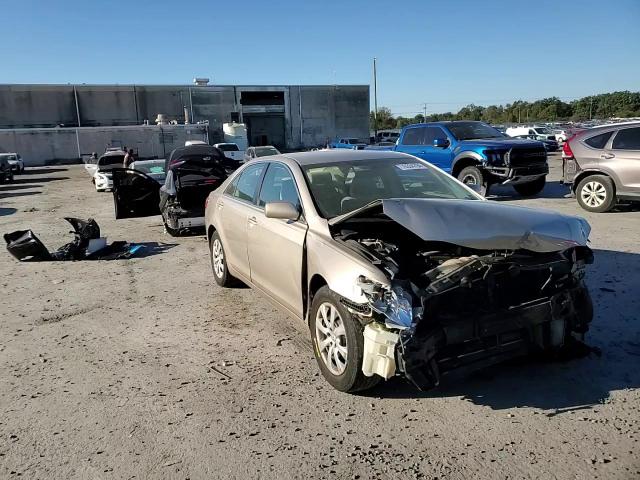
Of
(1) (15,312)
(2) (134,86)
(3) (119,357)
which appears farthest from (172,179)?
(2) (134,86)

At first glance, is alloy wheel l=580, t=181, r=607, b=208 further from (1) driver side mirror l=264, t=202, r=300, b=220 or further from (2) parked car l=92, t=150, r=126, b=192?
(2) parked car l=92, t=150, r=126, b=192

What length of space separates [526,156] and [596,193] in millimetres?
2431

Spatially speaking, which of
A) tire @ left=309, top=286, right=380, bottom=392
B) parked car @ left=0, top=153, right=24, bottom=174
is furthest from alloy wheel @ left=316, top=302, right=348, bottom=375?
parked car @ left=0, top=153, right=24, bottom=174

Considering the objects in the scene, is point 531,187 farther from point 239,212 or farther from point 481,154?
point 239,212

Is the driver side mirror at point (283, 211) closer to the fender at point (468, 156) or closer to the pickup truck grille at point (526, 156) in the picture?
the fender at point (468, 156)

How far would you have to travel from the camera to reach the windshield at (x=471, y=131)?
541 inches

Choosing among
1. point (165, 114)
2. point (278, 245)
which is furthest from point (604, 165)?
point (165, 114)

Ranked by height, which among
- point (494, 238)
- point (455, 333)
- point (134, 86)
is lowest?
point (455, 333)

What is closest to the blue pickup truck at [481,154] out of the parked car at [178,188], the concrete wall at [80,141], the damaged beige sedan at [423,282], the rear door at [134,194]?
the parked car at [178,188]

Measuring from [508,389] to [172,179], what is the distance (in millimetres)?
8364

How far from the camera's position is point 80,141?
155ft

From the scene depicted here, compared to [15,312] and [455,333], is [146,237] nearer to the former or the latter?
[15,312]

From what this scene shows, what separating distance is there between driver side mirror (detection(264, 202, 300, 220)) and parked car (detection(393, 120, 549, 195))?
853 cm

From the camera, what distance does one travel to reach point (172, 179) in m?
10.5
